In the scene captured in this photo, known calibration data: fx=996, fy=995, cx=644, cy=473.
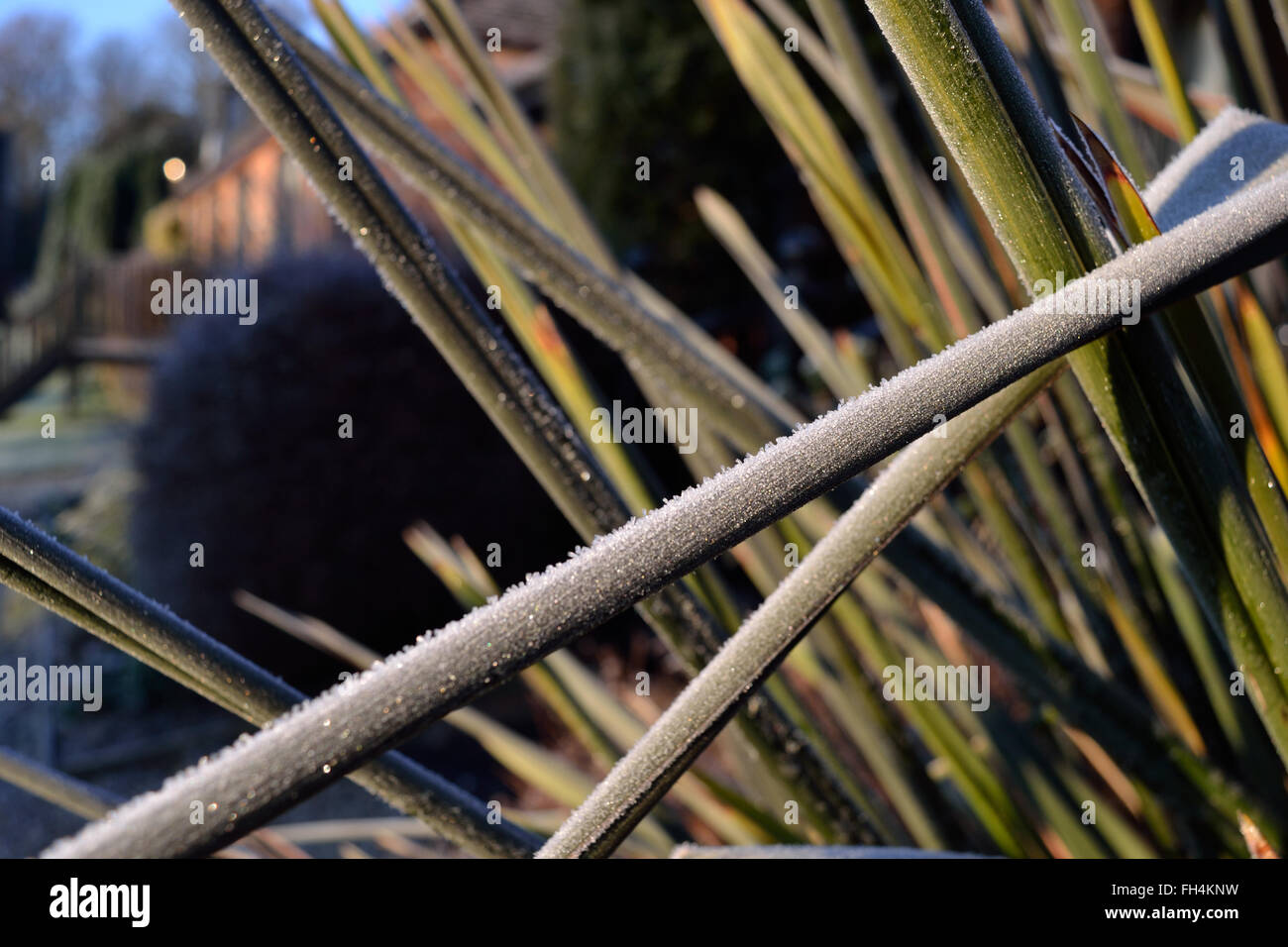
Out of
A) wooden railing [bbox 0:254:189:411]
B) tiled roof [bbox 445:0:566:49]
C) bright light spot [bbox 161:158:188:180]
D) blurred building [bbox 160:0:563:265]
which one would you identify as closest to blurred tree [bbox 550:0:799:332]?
blurred building [bbox 160:0:563:265]

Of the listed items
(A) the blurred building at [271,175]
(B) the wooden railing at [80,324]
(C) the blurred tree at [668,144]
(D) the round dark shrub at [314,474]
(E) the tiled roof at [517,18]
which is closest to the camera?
(D) the round dark shrub at [314,474]

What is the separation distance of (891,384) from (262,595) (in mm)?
4215

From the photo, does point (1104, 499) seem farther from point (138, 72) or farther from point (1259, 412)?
point (138, 72)

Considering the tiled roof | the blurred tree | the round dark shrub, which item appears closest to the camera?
the round dark shrub

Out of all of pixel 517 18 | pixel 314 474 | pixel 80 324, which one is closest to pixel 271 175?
pixel 80 324

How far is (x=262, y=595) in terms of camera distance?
13.5 ft

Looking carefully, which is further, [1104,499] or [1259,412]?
[1104,499]

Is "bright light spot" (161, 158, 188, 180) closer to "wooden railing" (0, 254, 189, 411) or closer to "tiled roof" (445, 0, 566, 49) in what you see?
"wooden railing" (0, 254, 189, 411)

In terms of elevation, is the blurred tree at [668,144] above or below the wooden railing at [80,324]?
below

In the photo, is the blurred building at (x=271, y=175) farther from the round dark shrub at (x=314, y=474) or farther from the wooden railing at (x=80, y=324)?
the round dark shrub at (x=314, y=474)

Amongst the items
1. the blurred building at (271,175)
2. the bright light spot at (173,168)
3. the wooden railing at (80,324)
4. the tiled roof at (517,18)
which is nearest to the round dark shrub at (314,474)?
the blurred building at (271,175)

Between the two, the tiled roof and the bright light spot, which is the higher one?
the tiled roof

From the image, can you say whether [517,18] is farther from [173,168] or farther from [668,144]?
[668,144]
